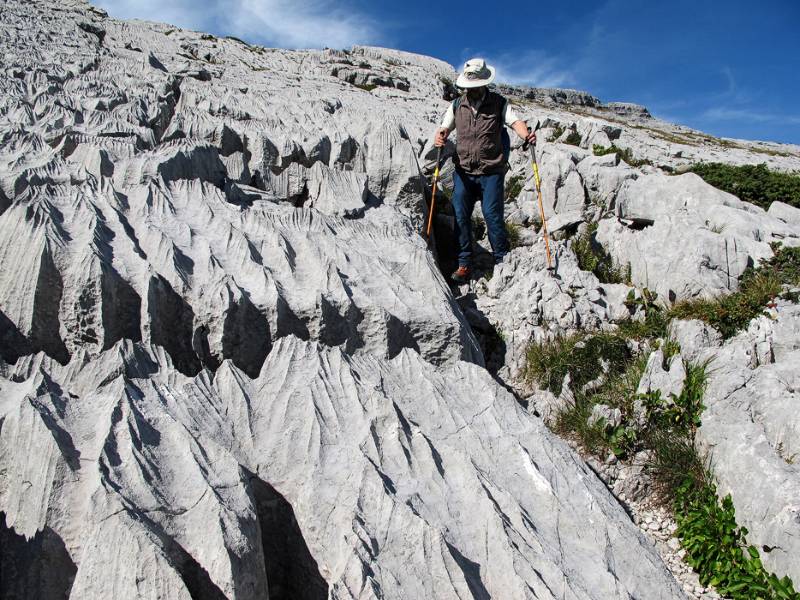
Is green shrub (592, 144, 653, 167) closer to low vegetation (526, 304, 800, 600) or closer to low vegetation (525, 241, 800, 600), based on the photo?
low vegetation (525, 241, 800, 600)

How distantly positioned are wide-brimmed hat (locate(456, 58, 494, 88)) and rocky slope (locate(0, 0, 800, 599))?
197 centimetres

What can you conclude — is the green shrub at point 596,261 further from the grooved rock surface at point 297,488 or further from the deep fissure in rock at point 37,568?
the deep fissure in rock at point 37,568

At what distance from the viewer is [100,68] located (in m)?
18.5

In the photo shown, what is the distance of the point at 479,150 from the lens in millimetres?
10664

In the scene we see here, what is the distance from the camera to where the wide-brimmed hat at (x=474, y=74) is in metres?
10.2

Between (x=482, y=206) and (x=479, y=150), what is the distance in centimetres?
110

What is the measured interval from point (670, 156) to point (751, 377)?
1745cm

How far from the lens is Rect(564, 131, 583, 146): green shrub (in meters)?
18.8

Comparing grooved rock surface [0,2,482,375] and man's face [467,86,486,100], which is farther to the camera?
man's face [467,86,486,100]

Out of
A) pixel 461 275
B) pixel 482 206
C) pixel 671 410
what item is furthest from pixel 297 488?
pixel 482 206

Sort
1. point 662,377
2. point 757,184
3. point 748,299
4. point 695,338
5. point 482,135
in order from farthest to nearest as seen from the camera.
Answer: point 757,184
point 482,135
point 748,299
point 695,338
point 662,377

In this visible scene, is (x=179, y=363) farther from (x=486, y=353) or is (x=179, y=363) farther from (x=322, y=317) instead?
(x=486, y=353)

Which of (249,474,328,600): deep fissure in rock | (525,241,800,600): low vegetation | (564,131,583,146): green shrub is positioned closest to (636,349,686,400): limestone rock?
(525,241,800,600): low vegetation

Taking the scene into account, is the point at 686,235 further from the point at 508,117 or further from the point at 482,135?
the point at 482,135
